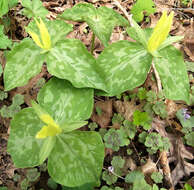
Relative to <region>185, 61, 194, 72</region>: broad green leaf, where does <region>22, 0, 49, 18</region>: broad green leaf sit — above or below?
above

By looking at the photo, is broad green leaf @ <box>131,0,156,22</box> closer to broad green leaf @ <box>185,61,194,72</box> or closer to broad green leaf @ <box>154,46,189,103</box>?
broad green leaf @ <box>185,61,194,72</box>

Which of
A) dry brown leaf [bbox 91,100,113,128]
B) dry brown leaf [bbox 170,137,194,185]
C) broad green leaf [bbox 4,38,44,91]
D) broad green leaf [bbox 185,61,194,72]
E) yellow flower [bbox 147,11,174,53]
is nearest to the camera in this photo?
yellow flower [bbox 147,11,174,53]

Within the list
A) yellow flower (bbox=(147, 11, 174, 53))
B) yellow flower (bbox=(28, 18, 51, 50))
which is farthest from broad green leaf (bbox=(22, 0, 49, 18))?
yellow flower (bbox=(147, 11, 174, 53))

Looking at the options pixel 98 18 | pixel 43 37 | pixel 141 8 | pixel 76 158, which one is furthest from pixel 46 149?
pixel 141 8

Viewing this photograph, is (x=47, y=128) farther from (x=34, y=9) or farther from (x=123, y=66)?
(x=34, y=9)

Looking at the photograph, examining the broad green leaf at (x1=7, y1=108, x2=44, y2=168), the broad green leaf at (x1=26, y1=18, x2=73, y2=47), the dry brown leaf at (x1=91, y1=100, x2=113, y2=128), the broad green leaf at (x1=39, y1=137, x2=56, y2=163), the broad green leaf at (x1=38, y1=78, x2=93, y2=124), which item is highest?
the broad green leaf at (x1=26, y1=18, x2=73, y2=47)

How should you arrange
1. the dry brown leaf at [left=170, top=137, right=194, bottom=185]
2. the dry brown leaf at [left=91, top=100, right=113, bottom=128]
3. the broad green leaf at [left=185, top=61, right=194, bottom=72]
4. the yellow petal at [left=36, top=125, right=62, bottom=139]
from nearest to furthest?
1. the yellow petal at [left=36, top=125, right=62, bottom=139]
2. the dry brown leaf at [left=170, top=137, right=194, bottom=185]
3. the dry brown leaf at [left=91, top=100, right=113, bottom=128]
4. the broad green leaf at [left=185, top=61, right=194, bottom=72]
